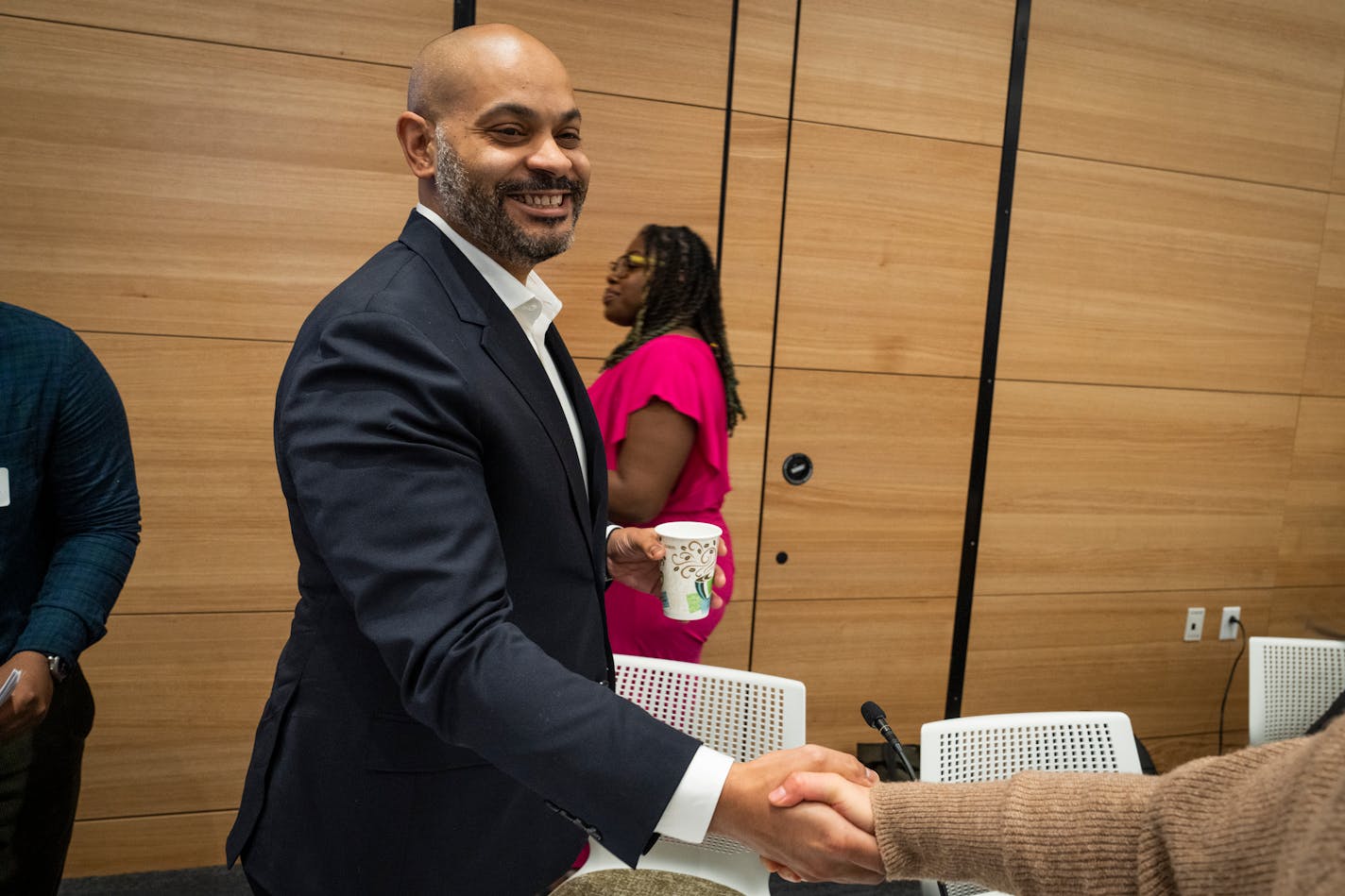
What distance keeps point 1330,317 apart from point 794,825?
11.5 feet

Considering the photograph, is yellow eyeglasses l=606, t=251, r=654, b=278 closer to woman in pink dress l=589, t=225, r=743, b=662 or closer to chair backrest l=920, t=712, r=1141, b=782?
woman in pink dress l=589, t=225, r=743, b=662

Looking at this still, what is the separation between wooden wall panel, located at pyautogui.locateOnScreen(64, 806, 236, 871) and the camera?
255 centimetres

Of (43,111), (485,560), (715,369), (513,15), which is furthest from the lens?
(513,15)

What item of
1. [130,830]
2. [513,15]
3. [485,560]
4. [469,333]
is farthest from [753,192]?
[130,830]

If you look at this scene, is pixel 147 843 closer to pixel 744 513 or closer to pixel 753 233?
pixel 744 513

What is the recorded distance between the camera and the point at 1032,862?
3.26 ft

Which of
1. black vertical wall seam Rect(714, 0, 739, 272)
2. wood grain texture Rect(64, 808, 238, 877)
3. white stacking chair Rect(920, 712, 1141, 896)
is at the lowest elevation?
wood grain texture Rect(64, 808, 238, 877)

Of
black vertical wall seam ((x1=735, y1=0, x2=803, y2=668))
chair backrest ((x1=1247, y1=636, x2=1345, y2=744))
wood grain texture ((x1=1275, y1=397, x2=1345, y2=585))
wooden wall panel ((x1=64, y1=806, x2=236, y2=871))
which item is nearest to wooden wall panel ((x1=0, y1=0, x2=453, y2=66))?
black vertical wall seam ((x1=735, y1=0, x2=803, y2=668))

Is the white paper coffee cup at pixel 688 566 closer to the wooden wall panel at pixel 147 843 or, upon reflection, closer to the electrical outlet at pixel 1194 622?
the wooden wall panel at pixel 147 843

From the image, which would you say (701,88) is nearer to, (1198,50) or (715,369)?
(715,369)

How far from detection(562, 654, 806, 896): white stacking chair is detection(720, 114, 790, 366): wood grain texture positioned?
1231 millimetres

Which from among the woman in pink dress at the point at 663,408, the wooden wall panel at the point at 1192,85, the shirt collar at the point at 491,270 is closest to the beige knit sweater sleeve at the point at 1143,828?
the shirt collar at the point at 491,270

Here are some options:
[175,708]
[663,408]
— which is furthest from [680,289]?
[175,708]

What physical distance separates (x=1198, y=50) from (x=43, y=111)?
356cm
